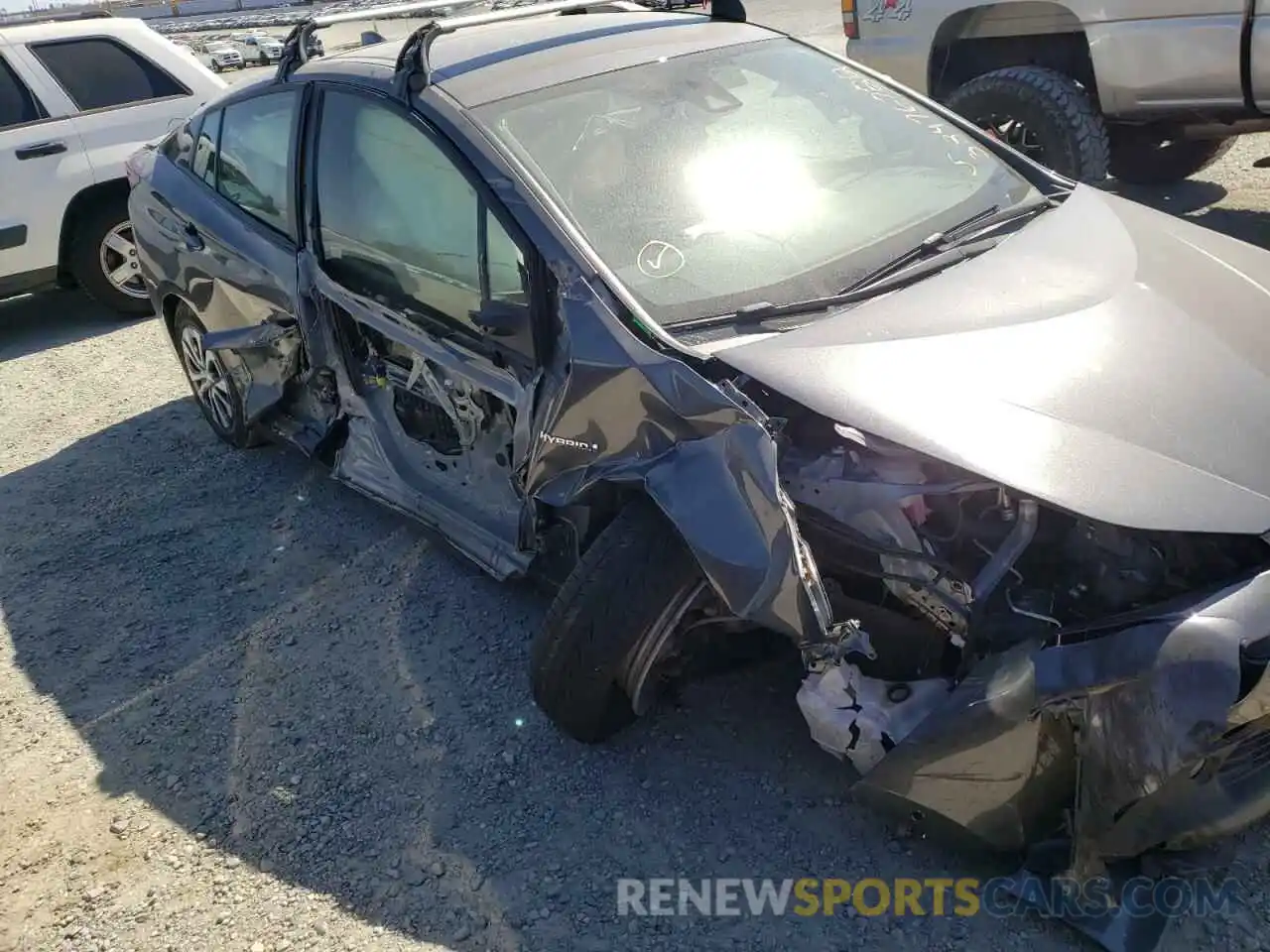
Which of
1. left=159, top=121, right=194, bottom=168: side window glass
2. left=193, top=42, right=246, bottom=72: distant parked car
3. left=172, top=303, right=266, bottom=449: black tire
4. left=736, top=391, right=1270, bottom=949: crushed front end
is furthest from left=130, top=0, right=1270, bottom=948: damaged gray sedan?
left=193, top=42, right=246, bottom=72: distant parked car

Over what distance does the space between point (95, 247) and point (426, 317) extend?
14.6ft

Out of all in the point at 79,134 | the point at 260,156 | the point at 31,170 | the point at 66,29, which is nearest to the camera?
the point at 260,156

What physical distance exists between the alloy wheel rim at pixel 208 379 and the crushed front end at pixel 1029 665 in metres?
2.93

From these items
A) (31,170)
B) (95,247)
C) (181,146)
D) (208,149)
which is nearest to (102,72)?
(31,170)

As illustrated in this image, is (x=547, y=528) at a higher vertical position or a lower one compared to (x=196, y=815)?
higher

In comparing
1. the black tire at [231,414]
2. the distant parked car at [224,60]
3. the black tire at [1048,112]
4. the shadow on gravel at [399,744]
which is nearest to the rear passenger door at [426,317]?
the shadow on gravel at [399,744]

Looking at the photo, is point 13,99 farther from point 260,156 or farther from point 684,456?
point 684,456

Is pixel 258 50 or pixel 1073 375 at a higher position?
pixel 1073 375

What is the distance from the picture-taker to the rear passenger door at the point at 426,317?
2871 mm

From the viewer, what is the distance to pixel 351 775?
9.45 feet

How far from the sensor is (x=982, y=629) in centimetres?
219

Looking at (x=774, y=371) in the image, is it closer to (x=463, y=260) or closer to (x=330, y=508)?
(x=463, y=260)

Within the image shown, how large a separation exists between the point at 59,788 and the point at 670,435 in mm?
2066

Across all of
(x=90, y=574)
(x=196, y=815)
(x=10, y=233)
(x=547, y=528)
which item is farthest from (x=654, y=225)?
(x=10, y=233)
